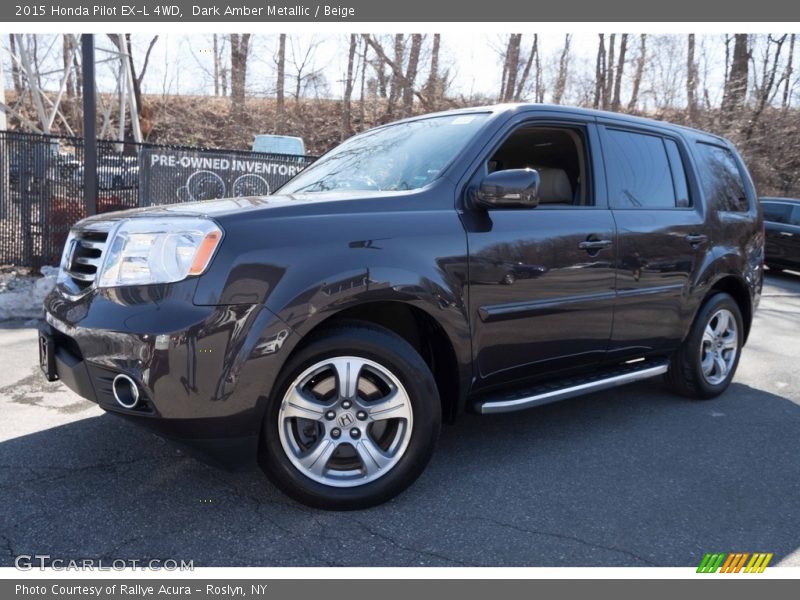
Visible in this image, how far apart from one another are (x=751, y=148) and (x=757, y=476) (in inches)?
1012

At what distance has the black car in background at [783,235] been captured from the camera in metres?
13.8

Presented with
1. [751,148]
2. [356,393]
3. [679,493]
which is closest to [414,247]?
[356,393]

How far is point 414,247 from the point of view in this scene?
118 inches

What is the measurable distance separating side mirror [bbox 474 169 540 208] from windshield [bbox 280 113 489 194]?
314 millimetres

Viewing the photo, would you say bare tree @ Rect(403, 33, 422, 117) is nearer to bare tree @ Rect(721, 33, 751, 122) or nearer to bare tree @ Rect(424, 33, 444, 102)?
bare tree @ Rect(424, 33, 444, 102)

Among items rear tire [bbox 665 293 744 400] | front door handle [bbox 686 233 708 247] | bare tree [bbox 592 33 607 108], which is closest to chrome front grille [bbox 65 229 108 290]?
front door handle [bbox 686 233 708 247]

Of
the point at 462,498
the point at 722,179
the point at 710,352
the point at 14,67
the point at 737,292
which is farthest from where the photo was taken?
the point at 14,67

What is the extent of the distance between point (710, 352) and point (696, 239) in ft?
3.07

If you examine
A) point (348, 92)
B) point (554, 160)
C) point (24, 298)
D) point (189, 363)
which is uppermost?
point (348, 92)

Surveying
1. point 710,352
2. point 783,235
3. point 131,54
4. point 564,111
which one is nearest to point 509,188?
point 564,111

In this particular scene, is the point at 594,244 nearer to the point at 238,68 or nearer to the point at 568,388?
the point at 568,388

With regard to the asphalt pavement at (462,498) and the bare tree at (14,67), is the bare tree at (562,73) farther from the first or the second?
the asphalt pavement at (462,498)

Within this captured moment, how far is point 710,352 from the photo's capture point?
4910 mm

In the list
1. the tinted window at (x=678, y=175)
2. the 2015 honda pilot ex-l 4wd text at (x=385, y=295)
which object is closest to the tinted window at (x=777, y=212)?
the tinted window at (x=678, y=175)
